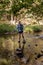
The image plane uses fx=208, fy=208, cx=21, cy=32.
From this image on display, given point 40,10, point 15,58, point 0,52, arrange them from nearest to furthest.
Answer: point 15,58 → point 0,52 → point 40,10

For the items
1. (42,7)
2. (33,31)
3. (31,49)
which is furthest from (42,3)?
(31,49)

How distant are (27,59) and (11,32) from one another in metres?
14.4

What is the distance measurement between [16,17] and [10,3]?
8.80 ft

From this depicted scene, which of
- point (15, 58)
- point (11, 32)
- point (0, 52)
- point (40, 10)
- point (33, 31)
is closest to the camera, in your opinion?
point (15, 58)

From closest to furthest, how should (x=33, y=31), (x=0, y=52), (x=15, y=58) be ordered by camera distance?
(x=15, y=58)
(x=0, y=52)
(x=33, y=31)

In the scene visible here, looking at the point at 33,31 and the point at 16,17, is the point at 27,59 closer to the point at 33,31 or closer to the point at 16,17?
the point at 33,31

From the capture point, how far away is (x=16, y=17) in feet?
121

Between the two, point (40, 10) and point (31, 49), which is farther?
point (40, 10)

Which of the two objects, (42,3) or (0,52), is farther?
(42,3)

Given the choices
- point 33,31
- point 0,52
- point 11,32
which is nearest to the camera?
point 0,52

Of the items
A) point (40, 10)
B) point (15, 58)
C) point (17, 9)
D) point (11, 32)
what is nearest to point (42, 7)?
point (40, 10)

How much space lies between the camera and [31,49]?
55.2 feet

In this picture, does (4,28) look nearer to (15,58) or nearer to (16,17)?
(16,17)

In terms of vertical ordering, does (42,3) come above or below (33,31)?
above
